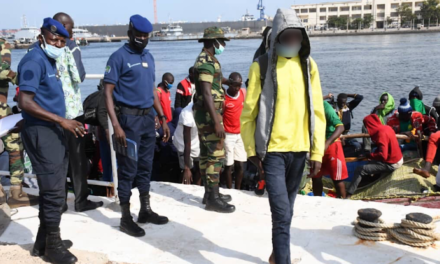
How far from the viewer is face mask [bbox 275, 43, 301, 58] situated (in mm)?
3240

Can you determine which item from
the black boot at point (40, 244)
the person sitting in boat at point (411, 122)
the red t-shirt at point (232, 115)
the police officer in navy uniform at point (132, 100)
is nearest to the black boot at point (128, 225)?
the police officer in navy uniform at point (132, 100)

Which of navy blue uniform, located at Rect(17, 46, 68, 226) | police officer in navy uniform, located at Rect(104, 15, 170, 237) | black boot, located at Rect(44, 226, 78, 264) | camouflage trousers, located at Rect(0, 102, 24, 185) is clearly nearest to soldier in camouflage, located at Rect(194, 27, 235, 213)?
police officer in navy uniform, located at Rect(104, 15, 170, 237)

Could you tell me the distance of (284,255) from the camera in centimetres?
332

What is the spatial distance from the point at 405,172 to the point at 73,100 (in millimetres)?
4822

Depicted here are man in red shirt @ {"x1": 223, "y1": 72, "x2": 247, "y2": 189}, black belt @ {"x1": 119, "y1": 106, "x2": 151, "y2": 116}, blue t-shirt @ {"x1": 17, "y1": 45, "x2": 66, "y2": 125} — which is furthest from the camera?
man in red shirt @ {"x1": 223, "y1": 72, "x2": 247, "y2": 189}

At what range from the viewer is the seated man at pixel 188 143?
18.7 feet

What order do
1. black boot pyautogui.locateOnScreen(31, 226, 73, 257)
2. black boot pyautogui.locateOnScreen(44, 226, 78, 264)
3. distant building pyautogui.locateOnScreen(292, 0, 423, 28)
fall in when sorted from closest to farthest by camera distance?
black boot pyautogui.locateOnScreen(44, 226, 78, 264)
black boot pyautogui.locateOnScreen(31, 226, 73, 257)
distant building pyautogui.locateOnScreen(292, 0, 423, 28)

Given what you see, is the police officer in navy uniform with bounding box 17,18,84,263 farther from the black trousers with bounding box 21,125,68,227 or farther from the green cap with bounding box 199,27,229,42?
the green cap with bounding box 199,27,229,42

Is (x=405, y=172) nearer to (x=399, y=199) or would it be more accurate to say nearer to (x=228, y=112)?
(x=399, y=199)

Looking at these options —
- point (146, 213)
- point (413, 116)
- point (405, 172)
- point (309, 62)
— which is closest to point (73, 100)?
point (146, 213)

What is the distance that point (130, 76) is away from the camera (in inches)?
162

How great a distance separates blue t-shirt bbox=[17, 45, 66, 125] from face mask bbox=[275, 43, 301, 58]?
169 cm

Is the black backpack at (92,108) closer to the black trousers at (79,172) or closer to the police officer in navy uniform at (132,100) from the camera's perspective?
the black trousers at (79,172)

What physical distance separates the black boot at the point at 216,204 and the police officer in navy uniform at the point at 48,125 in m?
1.55
